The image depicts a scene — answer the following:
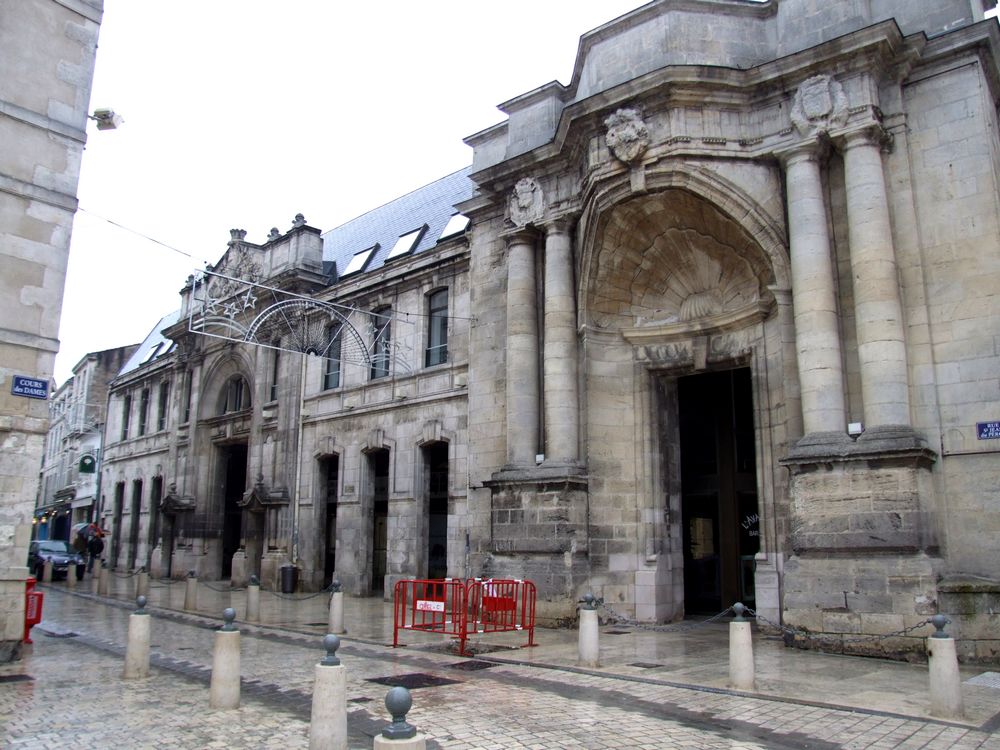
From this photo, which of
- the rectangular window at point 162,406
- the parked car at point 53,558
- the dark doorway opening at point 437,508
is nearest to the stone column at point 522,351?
the dark doorway opening at point 437,508

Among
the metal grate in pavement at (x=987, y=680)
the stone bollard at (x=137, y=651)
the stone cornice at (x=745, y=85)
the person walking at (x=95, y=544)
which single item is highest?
the stone cornice at (x=745, y=85)

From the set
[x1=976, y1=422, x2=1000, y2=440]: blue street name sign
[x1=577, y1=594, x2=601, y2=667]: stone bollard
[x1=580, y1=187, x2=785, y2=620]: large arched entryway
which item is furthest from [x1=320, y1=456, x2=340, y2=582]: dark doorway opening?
[x1=976, y1=422, x2=1000, y2=440]: blue street name sign

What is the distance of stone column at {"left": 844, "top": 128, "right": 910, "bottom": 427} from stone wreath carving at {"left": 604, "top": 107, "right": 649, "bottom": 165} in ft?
11.4

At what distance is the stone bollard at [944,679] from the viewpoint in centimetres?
747

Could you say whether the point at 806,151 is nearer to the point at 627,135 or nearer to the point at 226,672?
the point at 627,135

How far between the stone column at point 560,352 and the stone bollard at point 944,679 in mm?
8945

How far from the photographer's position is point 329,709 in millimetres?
6055

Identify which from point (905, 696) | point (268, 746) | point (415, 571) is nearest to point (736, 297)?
point (905, 696)

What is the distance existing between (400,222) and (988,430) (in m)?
19.4

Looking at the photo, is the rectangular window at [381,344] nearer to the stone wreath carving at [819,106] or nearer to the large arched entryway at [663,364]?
the large arched entryway at [663,364]

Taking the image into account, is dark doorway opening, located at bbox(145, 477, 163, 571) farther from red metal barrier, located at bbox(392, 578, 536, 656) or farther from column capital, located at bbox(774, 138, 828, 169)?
column capital, located at bbox(774, 138, 828, 169)

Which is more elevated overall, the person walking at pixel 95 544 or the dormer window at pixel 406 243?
the dormer window at pixel 406 243

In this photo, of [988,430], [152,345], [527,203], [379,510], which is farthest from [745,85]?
[152,345]

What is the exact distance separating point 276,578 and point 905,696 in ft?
64.6
